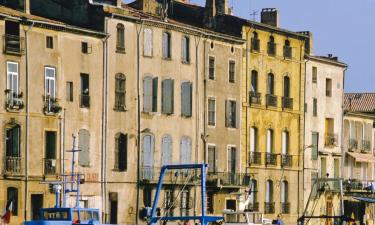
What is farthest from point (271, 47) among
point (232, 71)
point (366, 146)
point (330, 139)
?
point (366, 146)

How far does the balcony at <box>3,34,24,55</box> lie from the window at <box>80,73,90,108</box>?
5.14 m

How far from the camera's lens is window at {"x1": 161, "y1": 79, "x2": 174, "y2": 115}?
80.5m

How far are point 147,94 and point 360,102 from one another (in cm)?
4054

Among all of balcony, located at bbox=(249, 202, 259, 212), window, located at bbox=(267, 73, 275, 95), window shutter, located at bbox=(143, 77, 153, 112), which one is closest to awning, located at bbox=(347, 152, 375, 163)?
window, located at bbox=(267, 73, 275, 95)

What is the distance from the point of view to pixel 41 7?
7675cm

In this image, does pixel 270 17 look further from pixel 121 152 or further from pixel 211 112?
pixel 121 152

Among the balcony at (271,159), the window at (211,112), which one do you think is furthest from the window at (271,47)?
the window at (211,112)

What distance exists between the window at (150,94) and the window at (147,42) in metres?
1.45

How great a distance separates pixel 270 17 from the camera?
3757 inches

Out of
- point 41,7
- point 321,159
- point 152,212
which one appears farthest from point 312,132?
point 152,212

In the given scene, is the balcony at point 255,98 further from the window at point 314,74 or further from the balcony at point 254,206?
the window at point 314,74

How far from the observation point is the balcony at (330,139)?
98812 mm

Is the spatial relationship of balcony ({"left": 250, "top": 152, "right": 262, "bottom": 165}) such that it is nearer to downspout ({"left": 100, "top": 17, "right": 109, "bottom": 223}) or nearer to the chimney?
the chimney

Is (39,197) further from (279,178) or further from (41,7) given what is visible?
(279,178)
